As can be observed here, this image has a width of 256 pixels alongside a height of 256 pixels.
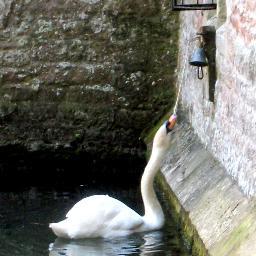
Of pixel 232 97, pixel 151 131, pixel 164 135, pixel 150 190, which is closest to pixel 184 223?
pixel 150 190

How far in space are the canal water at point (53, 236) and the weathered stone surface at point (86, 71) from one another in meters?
1.34

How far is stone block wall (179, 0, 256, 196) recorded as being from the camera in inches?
211

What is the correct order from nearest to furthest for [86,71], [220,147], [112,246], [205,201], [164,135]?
[205,201]
[112,246]
[220,147]
[164,135]
[86,71]

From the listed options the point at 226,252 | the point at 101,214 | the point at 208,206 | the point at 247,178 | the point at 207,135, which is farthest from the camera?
the point at 207,135

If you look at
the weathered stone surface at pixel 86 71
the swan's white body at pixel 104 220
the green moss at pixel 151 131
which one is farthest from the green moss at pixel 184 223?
the weathered stone surface at pixel 86 71

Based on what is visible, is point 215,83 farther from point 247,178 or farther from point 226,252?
point 226,252

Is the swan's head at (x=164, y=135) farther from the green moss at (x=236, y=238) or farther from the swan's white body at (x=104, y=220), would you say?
the green moss at (x=236, y=238)

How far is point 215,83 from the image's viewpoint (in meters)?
6.69

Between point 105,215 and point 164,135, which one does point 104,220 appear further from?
point 164,135

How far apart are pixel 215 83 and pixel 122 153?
8.31 feet

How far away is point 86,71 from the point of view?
894cm

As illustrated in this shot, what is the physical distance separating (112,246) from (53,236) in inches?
19.2

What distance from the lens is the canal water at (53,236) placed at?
5973 millimetres

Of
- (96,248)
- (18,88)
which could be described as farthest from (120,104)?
(96,248)
